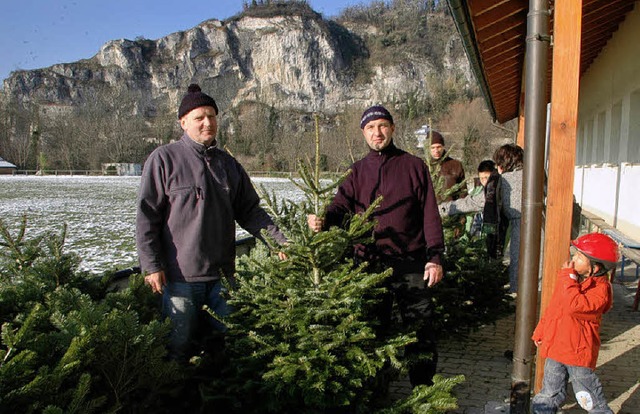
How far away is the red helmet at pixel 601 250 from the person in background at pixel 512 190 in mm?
1911

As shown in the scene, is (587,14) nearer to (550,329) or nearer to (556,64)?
(556,64)

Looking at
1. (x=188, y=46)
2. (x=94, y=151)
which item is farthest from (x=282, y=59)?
(x=94, y=151)

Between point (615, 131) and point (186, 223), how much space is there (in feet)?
31.9

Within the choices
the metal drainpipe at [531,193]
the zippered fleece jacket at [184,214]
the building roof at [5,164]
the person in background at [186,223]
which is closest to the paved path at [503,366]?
the metal drainpipe at [531,193]

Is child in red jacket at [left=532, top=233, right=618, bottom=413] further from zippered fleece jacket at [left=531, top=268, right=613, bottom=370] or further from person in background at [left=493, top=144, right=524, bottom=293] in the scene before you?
person in background at [left=493, top=144, right=524, bottom=293]

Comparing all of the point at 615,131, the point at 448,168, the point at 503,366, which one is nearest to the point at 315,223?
the point at 503,366

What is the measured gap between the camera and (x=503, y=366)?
13.9 ft

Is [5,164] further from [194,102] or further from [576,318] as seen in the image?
[576,318]

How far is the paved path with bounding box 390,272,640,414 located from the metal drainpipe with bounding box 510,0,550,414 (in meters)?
0.43

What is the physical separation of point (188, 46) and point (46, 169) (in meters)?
87.9

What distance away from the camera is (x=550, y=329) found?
2930mm

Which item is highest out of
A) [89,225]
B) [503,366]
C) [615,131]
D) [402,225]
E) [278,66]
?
[278,66]

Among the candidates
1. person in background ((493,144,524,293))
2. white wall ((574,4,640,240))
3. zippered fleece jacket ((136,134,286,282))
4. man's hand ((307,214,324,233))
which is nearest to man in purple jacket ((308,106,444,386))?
man's hand ((307,214,324,233))

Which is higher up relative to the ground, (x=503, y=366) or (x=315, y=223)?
(x=315, y=223)
